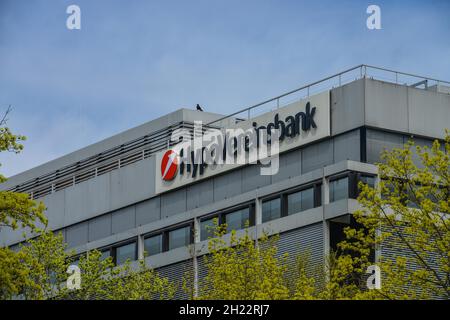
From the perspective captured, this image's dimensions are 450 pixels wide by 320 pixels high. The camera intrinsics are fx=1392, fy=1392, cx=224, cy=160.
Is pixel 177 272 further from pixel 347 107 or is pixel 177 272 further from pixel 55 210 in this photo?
pixel 55 210

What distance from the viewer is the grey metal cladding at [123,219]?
95500mm

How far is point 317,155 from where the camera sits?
79438 millimetres

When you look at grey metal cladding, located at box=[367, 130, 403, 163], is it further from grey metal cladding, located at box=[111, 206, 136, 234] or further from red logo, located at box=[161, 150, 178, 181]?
grey metal cladding, located at box=[111, 206, 136, 234]

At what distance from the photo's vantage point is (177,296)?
85562 mm

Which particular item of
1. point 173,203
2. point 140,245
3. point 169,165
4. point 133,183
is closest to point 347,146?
point 169,165

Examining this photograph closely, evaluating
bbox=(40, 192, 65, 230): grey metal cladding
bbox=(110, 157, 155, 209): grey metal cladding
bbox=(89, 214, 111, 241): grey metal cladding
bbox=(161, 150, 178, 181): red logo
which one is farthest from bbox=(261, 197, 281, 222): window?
bbox=(40, 192, 65, 230): grey metal cladding

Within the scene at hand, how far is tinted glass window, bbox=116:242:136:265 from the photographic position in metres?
93.1

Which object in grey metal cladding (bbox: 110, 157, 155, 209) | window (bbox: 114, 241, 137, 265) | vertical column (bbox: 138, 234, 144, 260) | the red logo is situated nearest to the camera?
the red logo

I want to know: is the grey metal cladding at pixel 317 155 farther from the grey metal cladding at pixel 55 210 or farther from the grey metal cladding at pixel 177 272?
the grey metal cladding at pixel 55 210

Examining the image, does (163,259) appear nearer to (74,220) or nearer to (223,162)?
(223,162)

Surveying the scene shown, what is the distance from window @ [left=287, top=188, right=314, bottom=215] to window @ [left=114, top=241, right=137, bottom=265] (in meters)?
17.1

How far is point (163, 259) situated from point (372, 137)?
18.4 meters

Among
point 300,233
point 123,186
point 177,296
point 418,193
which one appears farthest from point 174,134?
point 418,193

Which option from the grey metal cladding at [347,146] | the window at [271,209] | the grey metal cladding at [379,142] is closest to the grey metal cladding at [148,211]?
the window at [271,209]
